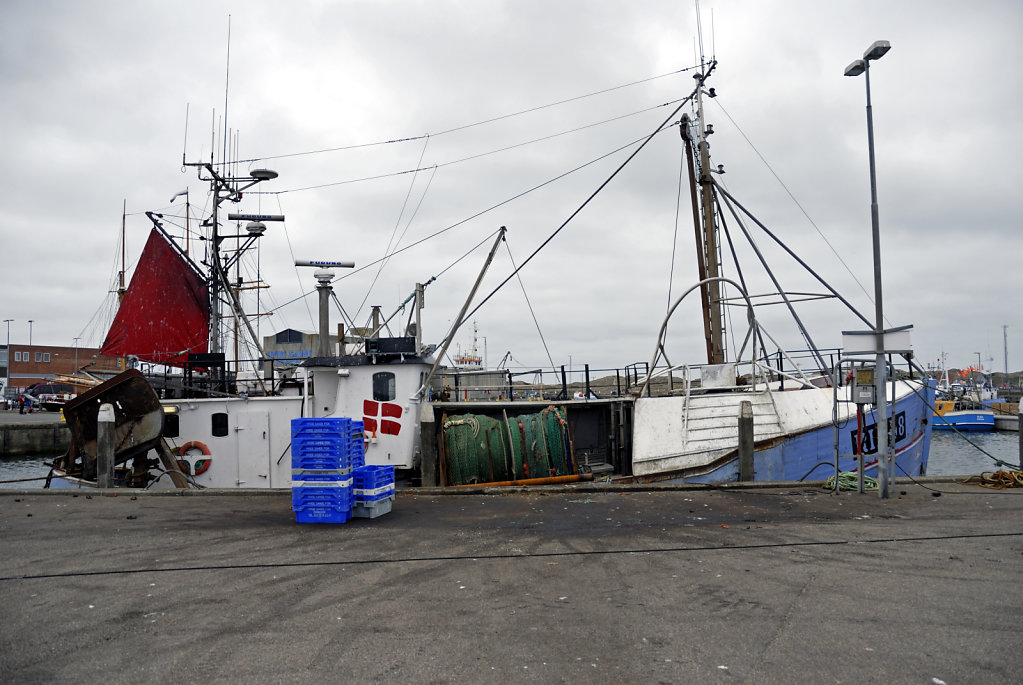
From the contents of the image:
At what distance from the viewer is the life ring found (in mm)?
18734

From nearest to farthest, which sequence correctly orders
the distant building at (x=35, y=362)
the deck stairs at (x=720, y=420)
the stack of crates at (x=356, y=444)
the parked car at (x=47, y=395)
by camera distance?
1. the stack of crates at (x=356, y=444)
2. the deck stairs at (x=720, y=420)
3. the parked car at (x=47, y=395)
4. the distant building at (x=35, y=362)

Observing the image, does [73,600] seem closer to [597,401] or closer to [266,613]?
[266,613]

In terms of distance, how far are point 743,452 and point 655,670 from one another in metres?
10.7

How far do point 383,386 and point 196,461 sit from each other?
5253 millimetres

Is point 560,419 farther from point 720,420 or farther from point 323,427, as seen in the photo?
point 323,427

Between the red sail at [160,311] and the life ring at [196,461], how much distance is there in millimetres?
10154

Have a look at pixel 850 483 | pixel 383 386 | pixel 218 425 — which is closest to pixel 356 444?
pixel 383 386

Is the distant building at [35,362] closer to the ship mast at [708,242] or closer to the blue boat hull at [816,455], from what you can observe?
the ship mast at [708,242]

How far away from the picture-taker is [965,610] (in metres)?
6.03

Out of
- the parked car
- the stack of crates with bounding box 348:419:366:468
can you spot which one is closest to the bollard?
the stack of crates with bounding box 348:419:366:468

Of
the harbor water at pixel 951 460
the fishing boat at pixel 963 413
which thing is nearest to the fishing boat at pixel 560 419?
the harbor water at pixel 951 460

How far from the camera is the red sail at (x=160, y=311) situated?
94.0ft

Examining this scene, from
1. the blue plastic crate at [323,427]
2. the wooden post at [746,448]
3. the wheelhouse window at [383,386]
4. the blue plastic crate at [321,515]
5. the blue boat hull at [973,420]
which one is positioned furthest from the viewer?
the blue boat hull at [973,420]

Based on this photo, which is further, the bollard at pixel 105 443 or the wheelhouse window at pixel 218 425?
the wheelhouse window at pixel 218 425
